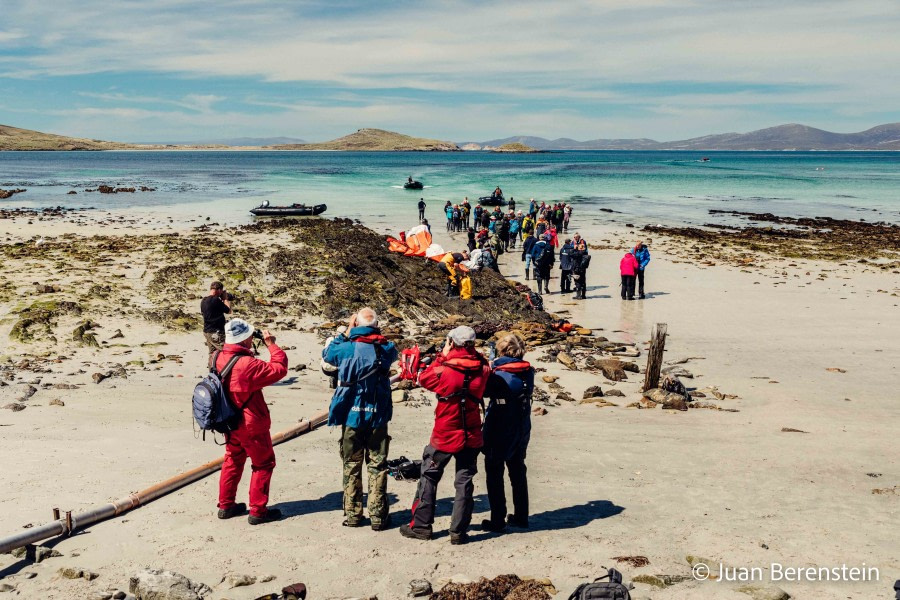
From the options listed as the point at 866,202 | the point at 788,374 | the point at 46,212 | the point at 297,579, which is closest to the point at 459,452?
the point at 297,579

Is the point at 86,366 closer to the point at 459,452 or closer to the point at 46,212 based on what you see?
the point at 459,452

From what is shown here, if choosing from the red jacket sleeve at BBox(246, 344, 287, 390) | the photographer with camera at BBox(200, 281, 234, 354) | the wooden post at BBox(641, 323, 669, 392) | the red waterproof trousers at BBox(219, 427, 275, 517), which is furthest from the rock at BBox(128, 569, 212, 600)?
the wooden post at BBox(641, 323, 669, 392)

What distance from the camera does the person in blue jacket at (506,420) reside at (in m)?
6.34


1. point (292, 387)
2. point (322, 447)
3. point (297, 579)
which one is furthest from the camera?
point (292, 387)

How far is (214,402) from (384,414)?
1.42 meters

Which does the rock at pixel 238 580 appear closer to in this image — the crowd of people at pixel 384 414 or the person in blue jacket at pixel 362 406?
the crowd of people at pixel 384 414

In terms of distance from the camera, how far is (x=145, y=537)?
246 inches

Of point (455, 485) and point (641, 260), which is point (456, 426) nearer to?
point (455, 485)

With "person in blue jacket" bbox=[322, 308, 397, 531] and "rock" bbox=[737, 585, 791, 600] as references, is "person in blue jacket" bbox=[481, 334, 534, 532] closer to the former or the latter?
"person in blue jacket" bbox=[322, 308, 397, 531]

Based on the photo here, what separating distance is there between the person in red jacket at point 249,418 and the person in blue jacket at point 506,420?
6.05 feet

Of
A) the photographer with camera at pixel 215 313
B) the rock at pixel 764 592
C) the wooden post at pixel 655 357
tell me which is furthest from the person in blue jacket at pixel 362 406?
the wooden post at pixel 655 357

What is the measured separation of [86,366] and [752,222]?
40.0 meters

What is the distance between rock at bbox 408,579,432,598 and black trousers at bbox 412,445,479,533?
789mm

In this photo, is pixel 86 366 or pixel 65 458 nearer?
pixel 65 458
